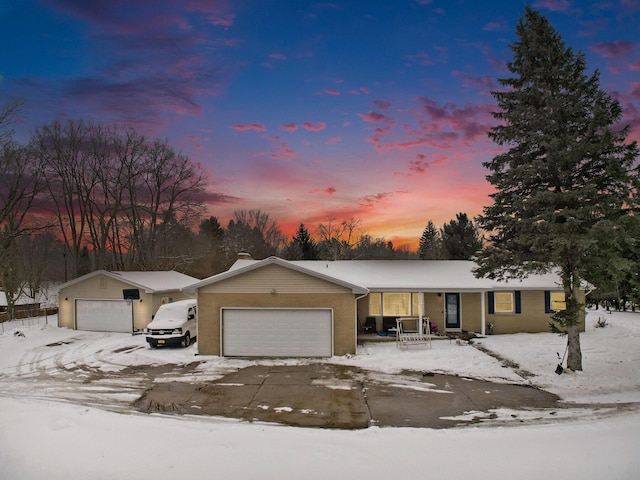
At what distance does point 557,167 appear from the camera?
43.1 feet

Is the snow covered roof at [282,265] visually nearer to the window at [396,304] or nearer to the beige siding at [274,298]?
the beige siding at [274,298]

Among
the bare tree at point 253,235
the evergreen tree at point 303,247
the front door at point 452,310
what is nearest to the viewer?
the front door at point 452,310

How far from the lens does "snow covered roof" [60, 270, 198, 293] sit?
2352 centimetres

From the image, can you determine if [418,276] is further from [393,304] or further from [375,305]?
[375,305]

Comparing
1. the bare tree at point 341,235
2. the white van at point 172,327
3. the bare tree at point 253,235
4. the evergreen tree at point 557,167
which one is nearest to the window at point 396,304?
the evergreen tree at point 557,167

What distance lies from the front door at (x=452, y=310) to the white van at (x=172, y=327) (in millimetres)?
12619

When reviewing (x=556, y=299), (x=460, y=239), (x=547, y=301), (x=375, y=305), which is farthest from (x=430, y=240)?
(x=375, y=305)

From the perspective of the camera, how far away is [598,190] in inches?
509

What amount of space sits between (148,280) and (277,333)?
505 inches

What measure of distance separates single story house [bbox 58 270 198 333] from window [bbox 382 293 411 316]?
13413mm

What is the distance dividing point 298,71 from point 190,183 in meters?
24.7

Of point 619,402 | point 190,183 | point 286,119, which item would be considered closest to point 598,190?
point 619,402

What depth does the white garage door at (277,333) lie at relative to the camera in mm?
16266

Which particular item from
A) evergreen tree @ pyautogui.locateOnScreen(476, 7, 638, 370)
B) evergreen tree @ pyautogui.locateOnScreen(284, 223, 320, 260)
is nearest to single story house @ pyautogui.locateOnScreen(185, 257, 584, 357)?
evergreen tree @ pyautogui.locateOnScreen(476, 7, 638, 370)
